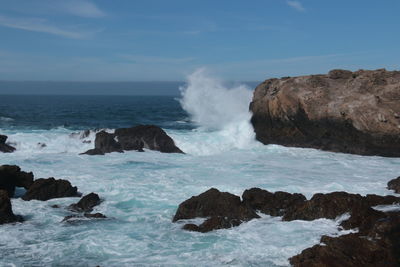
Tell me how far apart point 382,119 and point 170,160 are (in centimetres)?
1045

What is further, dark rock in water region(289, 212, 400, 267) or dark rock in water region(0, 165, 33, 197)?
dark rock in water region(0, 165, 33, 197)

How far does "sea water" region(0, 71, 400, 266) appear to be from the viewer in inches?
379

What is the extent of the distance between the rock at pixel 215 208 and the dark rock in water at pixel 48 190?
4.26m

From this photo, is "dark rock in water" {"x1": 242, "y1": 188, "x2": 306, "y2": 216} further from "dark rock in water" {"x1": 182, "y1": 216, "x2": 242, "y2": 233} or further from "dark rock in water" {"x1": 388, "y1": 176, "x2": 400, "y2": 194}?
"dark rock in water" {"x1": 388, "y1": 176, "x2": 400, "y2": 194}

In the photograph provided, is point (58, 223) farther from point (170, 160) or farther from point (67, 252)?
point (170, 160)

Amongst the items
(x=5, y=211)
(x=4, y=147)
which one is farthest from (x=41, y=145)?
(x=5, y=211)

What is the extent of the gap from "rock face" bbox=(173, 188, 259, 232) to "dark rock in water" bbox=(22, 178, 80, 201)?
14.0 ft

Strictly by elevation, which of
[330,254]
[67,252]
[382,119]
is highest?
[382,119]

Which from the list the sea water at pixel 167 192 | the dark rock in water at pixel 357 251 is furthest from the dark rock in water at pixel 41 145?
the dark rock in water at pixel 357 251

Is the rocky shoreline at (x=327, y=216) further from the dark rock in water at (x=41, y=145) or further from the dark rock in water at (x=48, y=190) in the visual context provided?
the dark rock in water at (x=41, y=145)

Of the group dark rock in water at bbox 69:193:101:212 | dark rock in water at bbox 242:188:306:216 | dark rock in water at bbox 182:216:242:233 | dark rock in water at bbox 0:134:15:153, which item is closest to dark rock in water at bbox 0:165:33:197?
dark rock in water at bbox 69:193:101:212

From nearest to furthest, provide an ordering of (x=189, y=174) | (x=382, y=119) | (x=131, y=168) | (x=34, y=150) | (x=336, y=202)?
1. (x=336, y=202)
2. (x=189, y=174)
3. (x=131, y=168)
4. (x=382, y=119)
5. (x=34, y=150)

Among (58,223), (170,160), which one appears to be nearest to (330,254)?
(58,223)

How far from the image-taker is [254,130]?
29.0 meters
